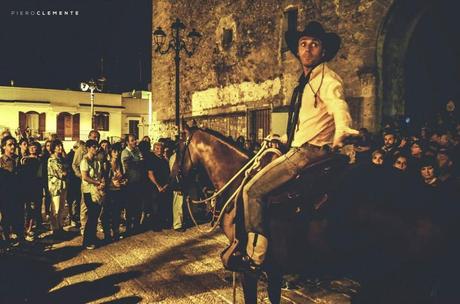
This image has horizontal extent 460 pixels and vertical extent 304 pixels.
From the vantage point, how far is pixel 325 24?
42.8ft

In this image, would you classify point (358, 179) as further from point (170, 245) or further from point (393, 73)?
point (393, 73)

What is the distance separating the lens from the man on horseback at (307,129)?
12.3ft

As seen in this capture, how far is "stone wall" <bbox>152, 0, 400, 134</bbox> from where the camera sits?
11.8m


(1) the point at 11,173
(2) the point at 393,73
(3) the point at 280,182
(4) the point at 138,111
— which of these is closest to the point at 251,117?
(2) the point at 393,73

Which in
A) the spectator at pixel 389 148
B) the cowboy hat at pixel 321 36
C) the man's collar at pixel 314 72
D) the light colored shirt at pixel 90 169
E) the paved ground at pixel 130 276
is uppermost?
the cowboy hat at pixel 321 36

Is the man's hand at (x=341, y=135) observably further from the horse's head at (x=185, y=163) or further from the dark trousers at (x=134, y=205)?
the dark trousers at (x=134, y=205)

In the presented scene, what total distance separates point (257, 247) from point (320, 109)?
1.44 meters

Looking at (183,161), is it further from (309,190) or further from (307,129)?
(309,190)

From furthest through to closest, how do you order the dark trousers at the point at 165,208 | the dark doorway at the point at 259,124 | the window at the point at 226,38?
the window at the point at 226,38
the dark doorway at the point at 259,124
the dark trousers at the point at 165,208

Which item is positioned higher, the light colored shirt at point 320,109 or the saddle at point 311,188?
the light colored shirt at point 320,109

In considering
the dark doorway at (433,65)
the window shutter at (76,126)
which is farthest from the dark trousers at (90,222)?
the window shutter at (76,126)

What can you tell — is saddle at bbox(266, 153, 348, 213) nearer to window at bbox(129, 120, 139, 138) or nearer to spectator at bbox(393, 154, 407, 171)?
spectator at bbox(393, 154, 407, 171)

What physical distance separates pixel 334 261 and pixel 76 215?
313 inches

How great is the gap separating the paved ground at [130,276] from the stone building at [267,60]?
6938 millimetres
